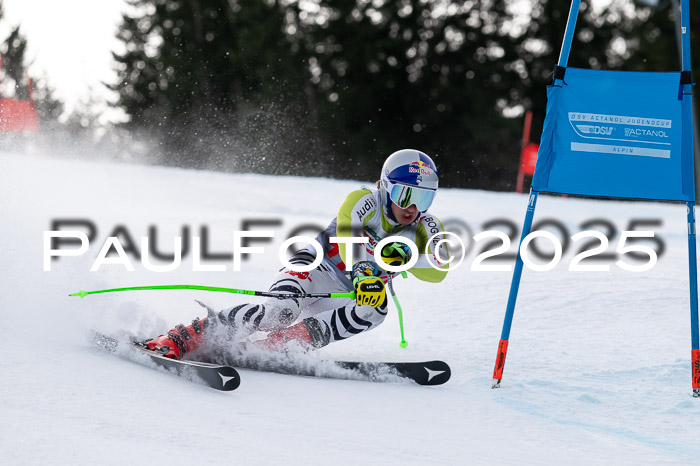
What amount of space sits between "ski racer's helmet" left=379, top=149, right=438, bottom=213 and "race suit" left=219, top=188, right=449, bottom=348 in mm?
179

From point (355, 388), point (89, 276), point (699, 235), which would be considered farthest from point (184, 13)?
point (355, 388)

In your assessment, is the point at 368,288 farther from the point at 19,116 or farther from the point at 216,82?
the point at 216,82

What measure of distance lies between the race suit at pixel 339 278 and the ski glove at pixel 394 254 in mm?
71

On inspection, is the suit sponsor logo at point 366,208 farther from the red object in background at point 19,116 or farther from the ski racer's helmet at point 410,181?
the red object in background at point 19,116

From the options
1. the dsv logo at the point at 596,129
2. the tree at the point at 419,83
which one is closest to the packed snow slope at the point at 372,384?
the dsv logo at the point at 596,129

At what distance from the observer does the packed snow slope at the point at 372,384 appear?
2.71 m

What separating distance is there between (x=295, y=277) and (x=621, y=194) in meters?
1.81

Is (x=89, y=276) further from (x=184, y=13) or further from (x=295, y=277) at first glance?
(x=184, y=13)

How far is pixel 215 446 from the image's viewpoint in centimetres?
262

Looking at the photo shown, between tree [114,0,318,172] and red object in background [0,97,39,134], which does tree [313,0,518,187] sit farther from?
red object in background [0,97,39,134]

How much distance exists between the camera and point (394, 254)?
14.7 feet

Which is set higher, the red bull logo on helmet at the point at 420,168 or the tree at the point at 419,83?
the tree at the point at 419,83
